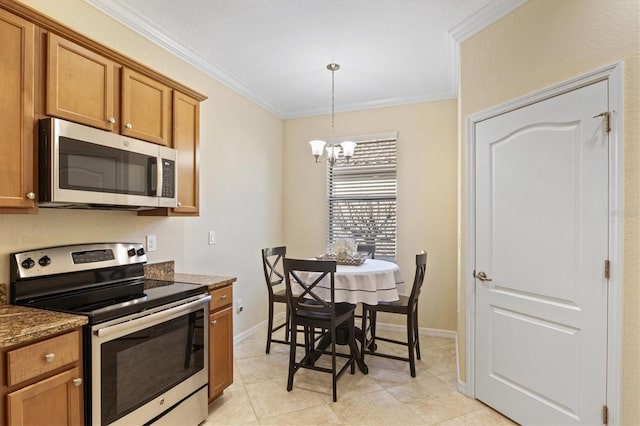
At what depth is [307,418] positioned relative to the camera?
7.63ft

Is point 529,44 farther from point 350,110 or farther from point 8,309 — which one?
point 8,309

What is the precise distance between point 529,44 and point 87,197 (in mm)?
2755

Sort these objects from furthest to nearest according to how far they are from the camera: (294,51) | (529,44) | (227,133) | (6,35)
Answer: (227,133), (294,51), (529,44), (6,35)

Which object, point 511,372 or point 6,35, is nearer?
point 6,35

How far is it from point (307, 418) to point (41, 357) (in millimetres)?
1622

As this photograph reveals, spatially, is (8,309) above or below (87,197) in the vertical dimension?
below

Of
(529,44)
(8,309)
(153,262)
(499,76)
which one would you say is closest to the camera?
(8,309)

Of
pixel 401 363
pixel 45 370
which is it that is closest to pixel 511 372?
pixel 401 363

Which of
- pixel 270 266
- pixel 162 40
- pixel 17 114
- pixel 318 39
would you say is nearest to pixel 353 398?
pixel 270 266

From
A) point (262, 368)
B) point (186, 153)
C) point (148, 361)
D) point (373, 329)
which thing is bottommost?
point (262, 368)

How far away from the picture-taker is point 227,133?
11.8 ft

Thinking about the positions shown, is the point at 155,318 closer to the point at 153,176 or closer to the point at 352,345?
the point at 153,176

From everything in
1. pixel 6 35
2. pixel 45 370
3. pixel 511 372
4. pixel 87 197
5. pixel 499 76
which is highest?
pixel 499 76

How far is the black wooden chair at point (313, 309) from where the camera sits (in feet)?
8.39
